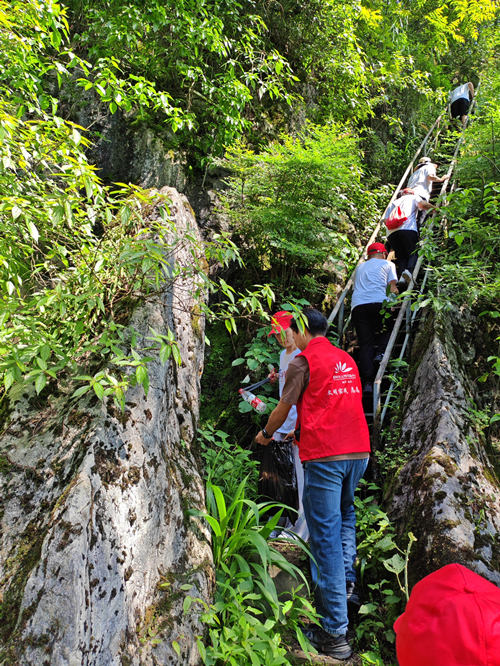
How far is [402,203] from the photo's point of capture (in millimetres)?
6348

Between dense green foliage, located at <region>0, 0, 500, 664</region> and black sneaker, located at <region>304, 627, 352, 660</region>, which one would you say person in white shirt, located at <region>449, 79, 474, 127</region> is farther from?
black sneaker, located at <region>304, 627, 352, 660</region>

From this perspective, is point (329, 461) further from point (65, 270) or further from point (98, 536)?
point (65, 270)

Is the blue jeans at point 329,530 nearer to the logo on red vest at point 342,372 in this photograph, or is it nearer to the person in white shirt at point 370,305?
the logo on red vest at point 342,372

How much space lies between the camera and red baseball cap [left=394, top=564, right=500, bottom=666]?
979mm

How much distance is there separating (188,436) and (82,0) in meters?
6.78

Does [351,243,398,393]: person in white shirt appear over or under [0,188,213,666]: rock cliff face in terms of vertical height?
over

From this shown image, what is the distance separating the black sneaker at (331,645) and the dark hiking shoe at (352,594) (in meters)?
0.35

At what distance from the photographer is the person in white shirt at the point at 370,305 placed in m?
5.12

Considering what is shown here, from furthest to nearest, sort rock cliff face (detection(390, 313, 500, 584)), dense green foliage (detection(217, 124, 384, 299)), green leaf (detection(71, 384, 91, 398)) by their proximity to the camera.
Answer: dense green foliage (detection(217, 124, 384, 299)) → rock cliff face (detection(390, 313, 500, 584)) → green leaf (detection(71, 384, 91, 398))

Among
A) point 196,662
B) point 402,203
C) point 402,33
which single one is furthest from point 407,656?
point 402,33

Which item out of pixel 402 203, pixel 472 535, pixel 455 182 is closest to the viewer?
pixel 472 535

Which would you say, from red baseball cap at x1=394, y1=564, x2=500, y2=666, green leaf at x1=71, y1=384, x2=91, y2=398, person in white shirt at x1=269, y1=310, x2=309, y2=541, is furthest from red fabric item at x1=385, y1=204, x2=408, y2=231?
red baseball cap at x1=394, y1=564, x2=500, y2=666

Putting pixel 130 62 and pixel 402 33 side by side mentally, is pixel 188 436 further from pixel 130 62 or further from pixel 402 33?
pixel 402 33

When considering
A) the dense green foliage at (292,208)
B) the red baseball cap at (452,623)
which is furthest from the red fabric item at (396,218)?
the red baseball cap at (452,623)
